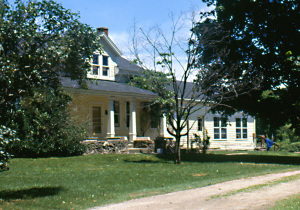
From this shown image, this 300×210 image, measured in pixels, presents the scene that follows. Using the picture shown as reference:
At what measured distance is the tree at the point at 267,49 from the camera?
18.2 m

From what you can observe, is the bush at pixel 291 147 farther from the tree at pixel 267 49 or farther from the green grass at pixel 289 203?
the green grass at pixel 289 203

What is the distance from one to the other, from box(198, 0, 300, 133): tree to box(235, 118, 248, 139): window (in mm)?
16222

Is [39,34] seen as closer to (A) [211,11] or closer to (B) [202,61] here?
(B) [202,61]

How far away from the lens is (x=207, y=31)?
18.9m

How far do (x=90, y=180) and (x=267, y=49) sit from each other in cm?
1183

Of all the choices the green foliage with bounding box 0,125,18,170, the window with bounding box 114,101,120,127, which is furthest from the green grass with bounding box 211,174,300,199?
the window with bounding box 114,101,120,127

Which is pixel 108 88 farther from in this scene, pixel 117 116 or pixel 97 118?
pixel 117 116

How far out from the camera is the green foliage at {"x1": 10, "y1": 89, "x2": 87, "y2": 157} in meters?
17.8

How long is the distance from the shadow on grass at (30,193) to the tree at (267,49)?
1156 cm

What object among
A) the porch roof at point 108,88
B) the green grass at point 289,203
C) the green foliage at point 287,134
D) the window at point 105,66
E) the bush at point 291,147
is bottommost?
the bush at point 291,147

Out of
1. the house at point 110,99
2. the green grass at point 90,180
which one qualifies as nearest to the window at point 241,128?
the house at point 110,99

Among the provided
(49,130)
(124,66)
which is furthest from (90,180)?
(124,66)

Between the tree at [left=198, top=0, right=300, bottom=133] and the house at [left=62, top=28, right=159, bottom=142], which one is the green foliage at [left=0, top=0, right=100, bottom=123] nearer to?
the tree at [left=198, top=0, right=300, bottom=133]

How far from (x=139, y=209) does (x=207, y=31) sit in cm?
1298
